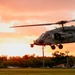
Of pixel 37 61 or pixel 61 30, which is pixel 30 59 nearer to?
pixel 37 61

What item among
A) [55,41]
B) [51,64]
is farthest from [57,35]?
[51,64]

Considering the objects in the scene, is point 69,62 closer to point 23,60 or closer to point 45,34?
point 23,60

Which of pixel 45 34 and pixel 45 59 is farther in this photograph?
pixel 45 59

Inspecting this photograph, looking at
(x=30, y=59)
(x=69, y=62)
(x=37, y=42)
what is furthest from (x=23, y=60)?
(x=37, y=42)

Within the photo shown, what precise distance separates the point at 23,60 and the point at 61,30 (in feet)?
371

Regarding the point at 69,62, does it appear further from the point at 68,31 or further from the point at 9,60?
the point at 68,31

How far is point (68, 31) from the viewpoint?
3388 inches

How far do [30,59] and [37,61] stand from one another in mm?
3349

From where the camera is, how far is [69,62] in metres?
199

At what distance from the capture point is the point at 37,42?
286 feet

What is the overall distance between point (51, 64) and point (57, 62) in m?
7.28

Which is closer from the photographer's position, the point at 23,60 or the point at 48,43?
the point at 48,43

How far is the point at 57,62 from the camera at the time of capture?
198m

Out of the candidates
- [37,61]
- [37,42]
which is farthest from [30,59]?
[37,42]
